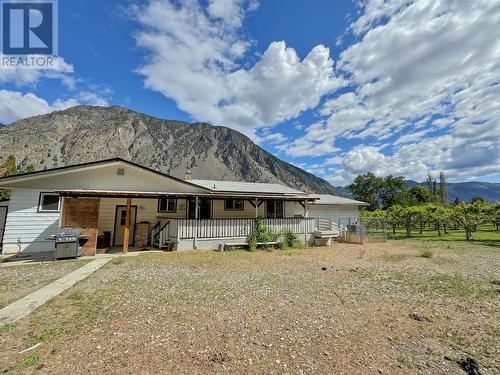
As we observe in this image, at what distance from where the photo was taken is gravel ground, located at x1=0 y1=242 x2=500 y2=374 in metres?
3.47

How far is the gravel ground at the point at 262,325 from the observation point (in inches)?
136

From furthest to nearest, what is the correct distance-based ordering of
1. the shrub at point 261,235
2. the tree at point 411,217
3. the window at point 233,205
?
1. the tree at point 411,217
2. the window at point 233,205
3. the shrub at point 261,235

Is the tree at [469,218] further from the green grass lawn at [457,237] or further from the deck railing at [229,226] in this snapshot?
the deck railing at [229,226]

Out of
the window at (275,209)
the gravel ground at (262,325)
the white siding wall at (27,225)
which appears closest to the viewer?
the gravel ground at (262,325)

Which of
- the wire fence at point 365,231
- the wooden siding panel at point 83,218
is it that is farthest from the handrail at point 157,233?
the wire fence at point 365,231

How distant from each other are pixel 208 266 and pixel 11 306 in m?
5.57

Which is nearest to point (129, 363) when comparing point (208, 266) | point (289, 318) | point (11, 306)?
point (289, 318)

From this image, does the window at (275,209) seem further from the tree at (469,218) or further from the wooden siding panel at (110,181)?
the tree at (469,218)

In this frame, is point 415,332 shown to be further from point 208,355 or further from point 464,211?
point 464,211

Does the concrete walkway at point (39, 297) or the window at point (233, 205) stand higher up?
the window at point (233, 205)

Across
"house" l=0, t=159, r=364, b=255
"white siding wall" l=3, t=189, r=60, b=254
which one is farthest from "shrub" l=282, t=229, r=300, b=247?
"white siding wall" l=3, t=189, r=60, b=254

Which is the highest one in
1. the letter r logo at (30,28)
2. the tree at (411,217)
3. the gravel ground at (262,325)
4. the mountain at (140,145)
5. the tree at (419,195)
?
the mountain at (140,145)

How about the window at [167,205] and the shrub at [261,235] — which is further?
the window at [167,205]

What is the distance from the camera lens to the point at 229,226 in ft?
47.0
